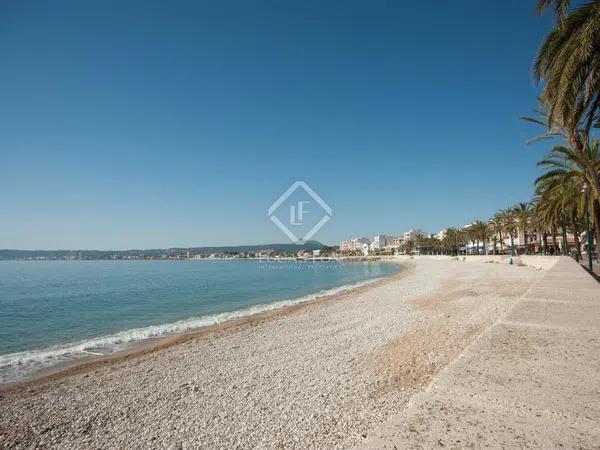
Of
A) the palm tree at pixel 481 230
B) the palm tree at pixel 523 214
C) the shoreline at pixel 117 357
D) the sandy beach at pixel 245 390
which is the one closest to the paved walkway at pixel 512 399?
the sandy beach at pixel 245 390

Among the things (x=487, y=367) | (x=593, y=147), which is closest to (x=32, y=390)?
(x=487, y=367)

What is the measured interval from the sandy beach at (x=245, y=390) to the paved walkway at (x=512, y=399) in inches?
70.8

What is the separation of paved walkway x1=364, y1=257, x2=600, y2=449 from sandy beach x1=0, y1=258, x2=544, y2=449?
1.80 m

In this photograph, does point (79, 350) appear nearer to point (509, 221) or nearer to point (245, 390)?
point (245, 390)

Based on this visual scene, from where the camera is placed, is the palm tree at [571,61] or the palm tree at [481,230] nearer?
the palm tree at [571,61]

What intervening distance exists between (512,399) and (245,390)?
5060 mm

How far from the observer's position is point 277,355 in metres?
8.68

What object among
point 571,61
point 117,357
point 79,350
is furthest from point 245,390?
point 571,61

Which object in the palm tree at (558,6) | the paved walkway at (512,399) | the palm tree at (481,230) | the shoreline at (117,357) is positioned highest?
the palm tree at (558,6)

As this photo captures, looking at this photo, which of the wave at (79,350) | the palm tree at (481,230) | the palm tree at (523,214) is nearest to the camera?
the wave at (79,350)

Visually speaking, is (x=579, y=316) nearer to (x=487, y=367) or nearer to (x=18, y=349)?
(x=487, y=367)

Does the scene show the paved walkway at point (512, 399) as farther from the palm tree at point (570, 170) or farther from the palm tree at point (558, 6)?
the palm tree at point (570, 170)

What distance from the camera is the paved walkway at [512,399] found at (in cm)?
194

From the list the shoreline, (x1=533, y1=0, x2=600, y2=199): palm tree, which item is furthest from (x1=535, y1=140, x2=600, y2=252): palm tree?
the shoreline
